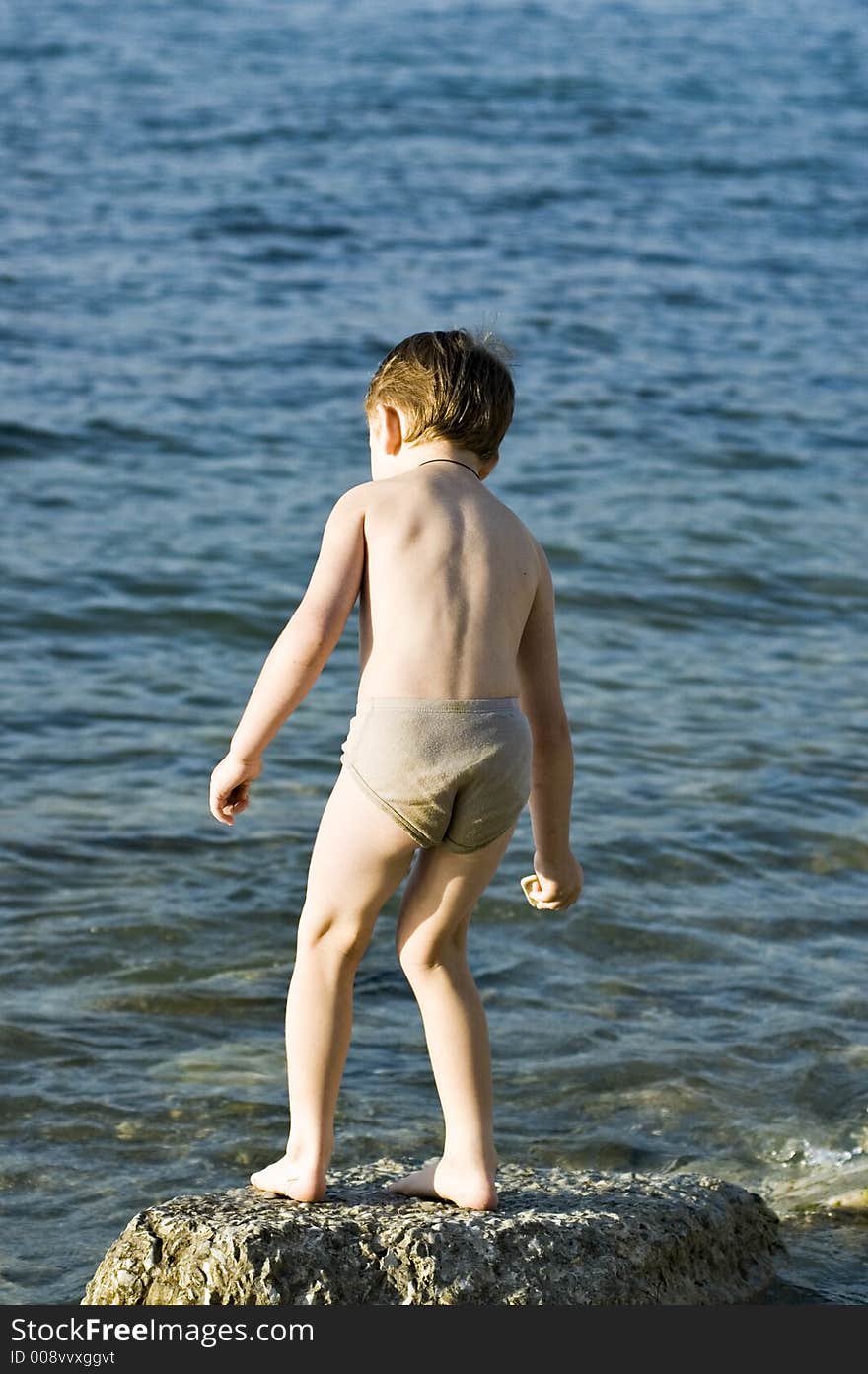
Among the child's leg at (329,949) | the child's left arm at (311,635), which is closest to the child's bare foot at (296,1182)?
the child's leg at (329,949)

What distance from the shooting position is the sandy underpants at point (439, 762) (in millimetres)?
3340

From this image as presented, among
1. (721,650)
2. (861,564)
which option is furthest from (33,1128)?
(861,564)

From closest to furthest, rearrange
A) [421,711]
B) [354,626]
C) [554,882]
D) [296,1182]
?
[421,711]
[296,1182]
[554,882]
[354,626]

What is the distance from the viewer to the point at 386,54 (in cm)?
2430

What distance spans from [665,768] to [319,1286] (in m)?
4.25

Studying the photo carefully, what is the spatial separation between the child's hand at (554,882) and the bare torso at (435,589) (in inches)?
17.9

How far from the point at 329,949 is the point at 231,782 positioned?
0.37 meters

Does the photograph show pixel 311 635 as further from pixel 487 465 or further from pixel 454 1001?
pixel 454 1001

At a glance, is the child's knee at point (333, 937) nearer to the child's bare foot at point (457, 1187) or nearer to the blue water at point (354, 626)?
the child's bare foot at point (457, 1187)

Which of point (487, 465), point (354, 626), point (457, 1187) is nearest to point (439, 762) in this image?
point (487, 465)

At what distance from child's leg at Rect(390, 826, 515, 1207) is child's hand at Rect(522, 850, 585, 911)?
174mm

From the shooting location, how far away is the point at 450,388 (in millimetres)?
3410

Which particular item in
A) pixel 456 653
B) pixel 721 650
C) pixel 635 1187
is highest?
pixel 456 653

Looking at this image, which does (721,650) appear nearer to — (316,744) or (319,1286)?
(316,744)
